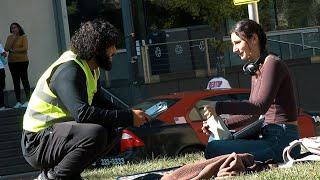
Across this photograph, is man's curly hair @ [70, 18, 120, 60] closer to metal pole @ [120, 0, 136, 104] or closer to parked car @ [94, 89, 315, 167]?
parked car @ [94, 89, 315, 167]

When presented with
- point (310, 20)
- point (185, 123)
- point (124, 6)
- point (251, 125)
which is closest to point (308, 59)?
point (310, 20)

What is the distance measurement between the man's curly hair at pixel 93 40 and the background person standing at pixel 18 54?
9.32 m

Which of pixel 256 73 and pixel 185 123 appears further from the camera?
pixel 185 123

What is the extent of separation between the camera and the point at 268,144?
560 cm

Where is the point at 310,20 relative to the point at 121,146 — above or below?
above

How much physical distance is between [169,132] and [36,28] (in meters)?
8.97

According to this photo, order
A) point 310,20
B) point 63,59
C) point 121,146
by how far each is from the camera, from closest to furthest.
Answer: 1. point 63,59
2. point 121,146
3. point 310,20

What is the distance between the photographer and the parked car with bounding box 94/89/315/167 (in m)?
9.84

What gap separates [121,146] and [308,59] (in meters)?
10.5

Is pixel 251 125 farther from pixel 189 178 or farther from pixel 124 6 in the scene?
pixel 124 6

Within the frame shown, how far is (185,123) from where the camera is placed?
10.3m

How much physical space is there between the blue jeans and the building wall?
12.9 metres

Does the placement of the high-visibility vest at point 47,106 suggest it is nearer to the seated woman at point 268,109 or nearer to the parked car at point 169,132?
the seated woman at point 268,109

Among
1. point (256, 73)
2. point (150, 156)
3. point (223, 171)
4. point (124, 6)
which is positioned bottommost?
point (150, 156)
